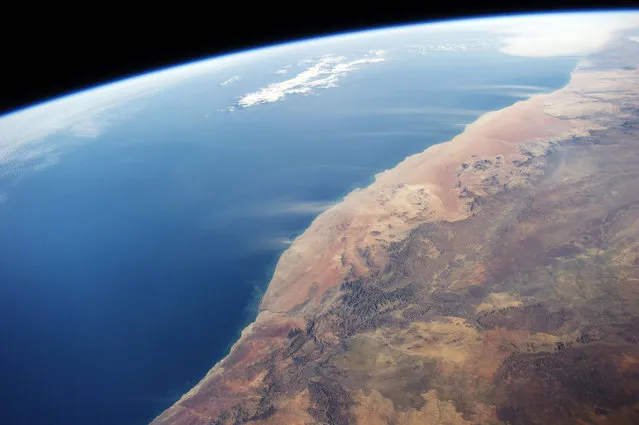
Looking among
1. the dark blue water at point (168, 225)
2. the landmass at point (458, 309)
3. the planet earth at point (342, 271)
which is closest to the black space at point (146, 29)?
the planet earth at point (342, 271)

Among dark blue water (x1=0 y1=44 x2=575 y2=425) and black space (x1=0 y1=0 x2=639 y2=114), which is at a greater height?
black space (x1=0 y1=0 x2=639 y2=114)

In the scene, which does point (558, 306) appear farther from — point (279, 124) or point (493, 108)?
point (279, 124)

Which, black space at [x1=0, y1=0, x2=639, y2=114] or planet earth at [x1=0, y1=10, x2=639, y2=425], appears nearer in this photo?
black space at [x1=0, y1=0, x2=639, y2=114]

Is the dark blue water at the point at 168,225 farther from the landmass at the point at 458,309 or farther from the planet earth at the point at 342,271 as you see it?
the landmass at the point at 458,309

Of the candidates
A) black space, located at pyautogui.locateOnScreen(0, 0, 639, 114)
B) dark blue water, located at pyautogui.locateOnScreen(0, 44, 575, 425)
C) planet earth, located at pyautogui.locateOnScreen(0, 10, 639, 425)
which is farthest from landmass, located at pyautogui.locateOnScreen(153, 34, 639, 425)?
black space, located at pyautogui.locateOnScreen(0, 0, 639, 114)

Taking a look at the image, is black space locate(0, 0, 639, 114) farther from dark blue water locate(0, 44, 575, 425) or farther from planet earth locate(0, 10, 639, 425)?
dark blue water locate(0, 44, 575, 425)

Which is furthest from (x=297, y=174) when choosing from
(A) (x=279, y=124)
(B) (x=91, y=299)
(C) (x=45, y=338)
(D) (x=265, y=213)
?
(C) (x=45, y=338)
